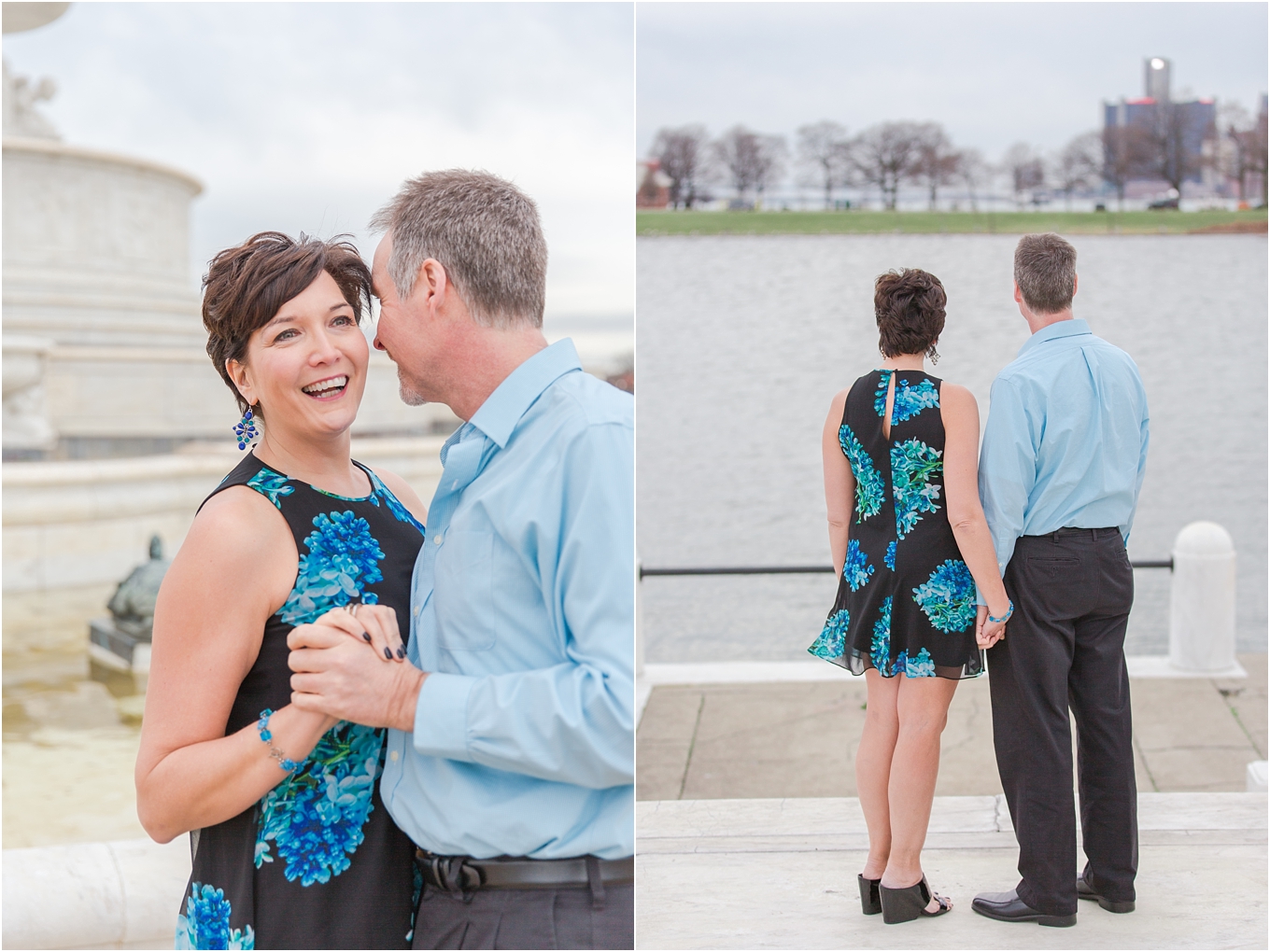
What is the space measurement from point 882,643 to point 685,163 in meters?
3.52

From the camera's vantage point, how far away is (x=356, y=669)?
62.2 inches

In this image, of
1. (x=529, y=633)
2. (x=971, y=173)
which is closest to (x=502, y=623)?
(x=529, y=633)

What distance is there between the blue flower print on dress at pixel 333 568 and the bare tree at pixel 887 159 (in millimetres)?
4008

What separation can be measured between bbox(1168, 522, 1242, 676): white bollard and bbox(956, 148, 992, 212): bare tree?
6.76 feet

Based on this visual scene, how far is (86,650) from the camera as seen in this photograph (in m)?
8.63

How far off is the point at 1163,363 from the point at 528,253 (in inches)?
954

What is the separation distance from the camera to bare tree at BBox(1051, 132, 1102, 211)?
6.11 meters

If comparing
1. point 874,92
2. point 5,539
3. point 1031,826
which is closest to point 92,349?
point 5,539

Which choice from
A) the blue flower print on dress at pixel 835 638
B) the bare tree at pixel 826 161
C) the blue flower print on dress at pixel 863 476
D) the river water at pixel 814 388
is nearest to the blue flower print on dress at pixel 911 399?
the blue flower print on dress at pixel 863 476

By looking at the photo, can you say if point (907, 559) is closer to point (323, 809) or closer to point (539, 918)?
point (539, 918)

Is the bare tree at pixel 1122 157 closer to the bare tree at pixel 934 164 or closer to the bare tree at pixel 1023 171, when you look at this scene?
the bare tree at pixel 1023 171

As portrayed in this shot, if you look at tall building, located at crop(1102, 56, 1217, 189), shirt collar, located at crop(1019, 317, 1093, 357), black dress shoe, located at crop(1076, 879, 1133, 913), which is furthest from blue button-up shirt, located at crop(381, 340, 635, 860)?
tall building, located at crop(1102, 56, 1217, 189)

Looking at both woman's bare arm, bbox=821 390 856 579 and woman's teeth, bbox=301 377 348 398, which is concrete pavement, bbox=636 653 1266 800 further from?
woman's teeth, bbox=301 377 348 398

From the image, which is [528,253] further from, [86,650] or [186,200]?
[186,200]
